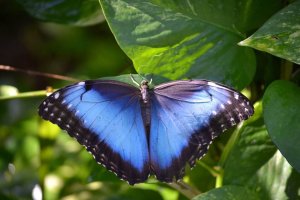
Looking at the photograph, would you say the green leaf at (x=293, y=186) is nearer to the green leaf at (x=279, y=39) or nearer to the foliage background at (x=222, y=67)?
the foliage background at (x=222, y=67)

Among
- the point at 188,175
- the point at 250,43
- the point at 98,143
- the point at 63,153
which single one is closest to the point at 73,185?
the point at 63,153

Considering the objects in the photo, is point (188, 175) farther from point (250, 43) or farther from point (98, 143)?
point (250, 43)

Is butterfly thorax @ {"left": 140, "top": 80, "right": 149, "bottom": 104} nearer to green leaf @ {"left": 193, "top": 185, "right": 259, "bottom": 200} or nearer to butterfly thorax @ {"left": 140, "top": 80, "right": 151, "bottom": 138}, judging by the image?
butterfly thorax @ {"left": 140, "top": 80, "right": 151, "bottom": 138}

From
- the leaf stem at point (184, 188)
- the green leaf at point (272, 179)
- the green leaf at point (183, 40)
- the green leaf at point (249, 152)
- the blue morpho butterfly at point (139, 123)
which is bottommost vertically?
the leaf stem at point (184, 188)

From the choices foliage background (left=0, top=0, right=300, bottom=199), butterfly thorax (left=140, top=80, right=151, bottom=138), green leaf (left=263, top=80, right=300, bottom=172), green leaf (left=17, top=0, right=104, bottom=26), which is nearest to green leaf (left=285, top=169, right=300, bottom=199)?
foliage background (left=0, top=0, right=300, bottom=199)

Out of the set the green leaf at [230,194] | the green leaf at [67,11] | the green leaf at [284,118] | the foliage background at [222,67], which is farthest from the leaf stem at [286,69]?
the green leaf at [67,11]
